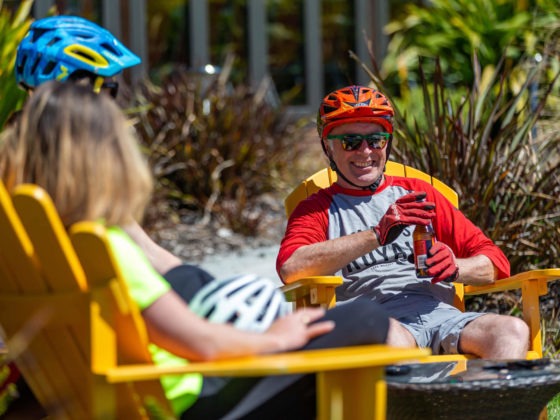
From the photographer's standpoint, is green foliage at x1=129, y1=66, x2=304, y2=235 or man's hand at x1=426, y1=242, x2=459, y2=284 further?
green foliage at x1=129, y1=66, x2=304, y2=235

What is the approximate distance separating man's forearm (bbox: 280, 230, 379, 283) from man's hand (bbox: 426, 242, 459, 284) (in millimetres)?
213

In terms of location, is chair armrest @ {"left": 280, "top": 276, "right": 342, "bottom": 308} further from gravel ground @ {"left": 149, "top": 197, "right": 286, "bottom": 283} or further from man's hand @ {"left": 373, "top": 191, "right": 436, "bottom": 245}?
gravel ground @ {"left": 149, "top": 197, "right": 286, "bottom": 283}

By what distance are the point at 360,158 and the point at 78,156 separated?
1.81 meters

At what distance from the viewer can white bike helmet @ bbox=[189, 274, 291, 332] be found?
2.04m

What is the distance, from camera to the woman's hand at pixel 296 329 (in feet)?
6.56

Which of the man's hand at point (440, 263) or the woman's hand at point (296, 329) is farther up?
the woman's hand at point (296, 329)

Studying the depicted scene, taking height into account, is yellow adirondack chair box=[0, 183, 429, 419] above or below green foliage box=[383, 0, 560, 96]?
below

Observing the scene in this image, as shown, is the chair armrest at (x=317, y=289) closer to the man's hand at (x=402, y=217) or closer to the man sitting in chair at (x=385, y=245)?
the man sitting in chair at (x=385, y=245)

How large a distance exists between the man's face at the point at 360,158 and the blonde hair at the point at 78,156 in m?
1.66

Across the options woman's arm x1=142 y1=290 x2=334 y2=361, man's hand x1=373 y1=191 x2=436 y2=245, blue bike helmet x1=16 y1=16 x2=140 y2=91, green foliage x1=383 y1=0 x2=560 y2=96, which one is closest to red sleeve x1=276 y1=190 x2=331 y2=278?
man's hand x1=373 y1=191 x2=436 y2=245

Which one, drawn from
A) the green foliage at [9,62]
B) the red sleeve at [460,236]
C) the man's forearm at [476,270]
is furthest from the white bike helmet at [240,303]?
the green foliage at [9,62]

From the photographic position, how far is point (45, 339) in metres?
2.01

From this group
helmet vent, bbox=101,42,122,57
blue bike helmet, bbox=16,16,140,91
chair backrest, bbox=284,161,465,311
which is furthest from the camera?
chair backrest, bbox=284,161,465,311

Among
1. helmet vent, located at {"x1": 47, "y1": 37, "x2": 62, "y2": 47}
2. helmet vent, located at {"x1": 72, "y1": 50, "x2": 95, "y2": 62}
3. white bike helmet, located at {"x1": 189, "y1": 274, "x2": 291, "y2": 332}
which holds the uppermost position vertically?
helmet vent, located at {"x1": 47, "y1": 37, "x2": 62, "y2": 47}
